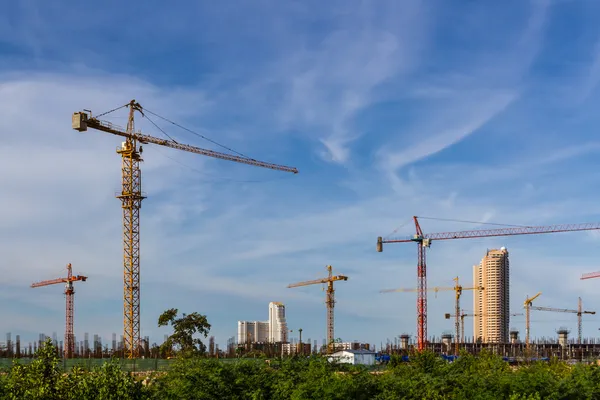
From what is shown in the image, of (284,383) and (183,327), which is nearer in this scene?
(284,383)

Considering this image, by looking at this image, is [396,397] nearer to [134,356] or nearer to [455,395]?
[455,395]

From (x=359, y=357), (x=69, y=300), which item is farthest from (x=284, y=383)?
(x=69, y=300)

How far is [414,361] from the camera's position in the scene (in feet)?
144

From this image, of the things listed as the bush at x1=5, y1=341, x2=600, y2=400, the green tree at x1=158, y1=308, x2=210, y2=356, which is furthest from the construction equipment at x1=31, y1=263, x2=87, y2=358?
the bush at x1=5, y1=341, x2=600, y2=400

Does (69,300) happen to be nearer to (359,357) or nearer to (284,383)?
(359,357)

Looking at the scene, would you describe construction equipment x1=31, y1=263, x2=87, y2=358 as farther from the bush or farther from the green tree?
the bush

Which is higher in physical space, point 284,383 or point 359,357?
point 284,383

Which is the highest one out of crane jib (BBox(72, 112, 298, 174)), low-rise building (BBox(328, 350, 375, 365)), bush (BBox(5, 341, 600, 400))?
crane jib (BBox(72, 112, 298, 174))

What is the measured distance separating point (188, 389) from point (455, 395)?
1209cm

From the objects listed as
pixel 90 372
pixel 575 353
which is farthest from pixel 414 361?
pixel 575 353

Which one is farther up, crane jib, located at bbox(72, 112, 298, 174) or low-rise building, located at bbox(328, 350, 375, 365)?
crane jib, located at bbox(72, 112, 298, 174)

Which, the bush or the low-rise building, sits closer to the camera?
the bush

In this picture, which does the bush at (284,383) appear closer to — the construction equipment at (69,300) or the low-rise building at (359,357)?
the low-rise building at (359,357)

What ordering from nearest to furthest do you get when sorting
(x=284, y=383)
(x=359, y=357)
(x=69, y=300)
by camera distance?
1. (x=284, y=383)
2. (x=359, y=357)
3. (x=69, y=300)
